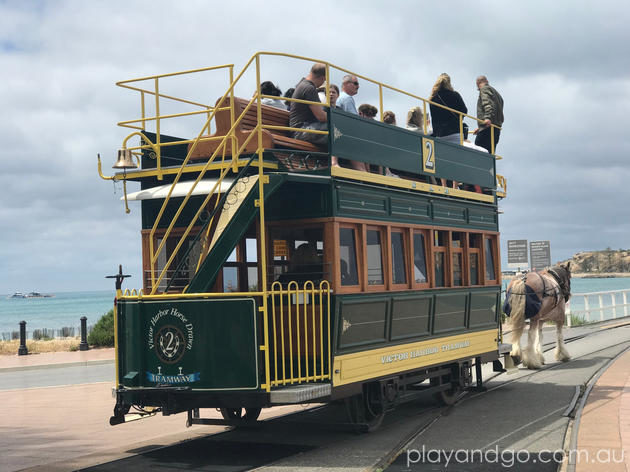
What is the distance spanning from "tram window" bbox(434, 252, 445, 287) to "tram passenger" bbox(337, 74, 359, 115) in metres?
2.55

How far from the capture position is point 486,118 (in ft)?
48.0

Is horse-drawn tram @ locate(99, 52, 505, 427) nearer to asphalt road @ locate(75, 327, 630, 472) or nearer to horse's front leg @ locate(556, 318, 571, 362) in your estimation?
asphalt road @ locate(75, 327, 630, 472)

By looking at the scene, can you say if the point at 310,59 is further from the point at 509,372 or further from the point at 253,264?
the point at 509,372

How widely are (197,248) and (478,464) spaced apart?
3959 millimetres

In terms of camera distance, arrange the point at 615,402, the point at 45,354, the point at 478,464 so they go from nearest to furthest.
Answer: the point at 478,464 → the point at 615,402 → the point at 45,354

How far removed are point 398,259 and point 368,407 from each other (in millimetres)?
1924

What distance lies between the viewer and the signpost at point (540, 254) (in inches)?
1012

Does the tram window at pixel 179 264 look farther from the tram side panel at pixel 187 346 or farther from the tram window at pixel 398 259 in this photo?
the tram window at pixel 398 259

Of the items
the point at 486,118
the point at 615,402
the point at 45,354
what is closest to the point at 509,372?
the point at 615,402

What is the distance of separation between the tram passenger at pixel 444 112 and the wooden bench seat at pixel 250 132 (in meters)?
3.38

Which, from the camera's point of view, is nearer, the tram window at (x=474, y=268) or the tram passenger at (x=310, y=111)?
the tram passenger at (x=310, y=111)

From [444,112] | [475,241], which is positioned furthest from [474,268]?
[444,112]

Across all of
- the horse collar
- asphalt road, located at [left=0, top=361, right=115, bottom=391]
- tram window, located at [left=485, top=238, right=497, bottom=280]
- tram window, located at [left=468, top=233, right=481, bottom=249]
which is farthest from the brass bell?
the horse collar

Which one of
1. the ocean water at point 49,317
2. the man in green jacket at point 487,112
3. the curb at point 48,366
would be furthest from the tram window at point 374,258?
the ocean water at point 49,317
